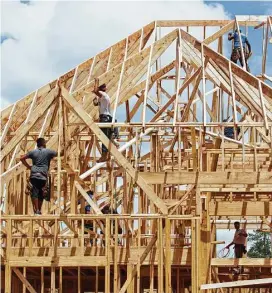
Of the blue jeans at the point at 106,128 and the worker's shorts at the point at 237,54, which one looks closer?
the blue jeans at the point at 106,128

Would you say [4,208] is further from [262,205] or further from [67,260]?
[262,205]

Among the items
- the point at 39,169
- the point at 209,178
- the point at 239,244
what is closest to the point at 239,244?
the point at 239,244

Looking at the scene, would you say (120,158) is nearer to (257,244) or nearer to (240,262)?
(240,262)

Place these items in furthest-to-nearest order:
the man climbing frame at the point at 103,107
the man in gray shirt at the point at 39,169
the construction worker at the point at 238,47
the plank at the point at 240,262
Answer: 1. the construction worker at the point at 238,47
2. the man climbing frame at the point at 103,107
3. the plank at the point at 240,262
4. the man in gray shirt at the point at 39,169

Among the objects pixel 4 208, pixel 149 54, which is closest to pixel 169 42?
pixel 149 54

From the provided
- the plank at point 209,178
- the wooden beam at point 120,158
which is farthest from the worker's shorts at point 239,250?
the wooden beam at point 120,158

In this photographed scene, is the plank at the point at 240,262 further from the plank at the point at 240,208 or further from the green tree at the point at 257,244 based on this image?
the green tree at the point at 257,244

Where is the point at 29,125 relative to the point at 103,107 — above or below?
below

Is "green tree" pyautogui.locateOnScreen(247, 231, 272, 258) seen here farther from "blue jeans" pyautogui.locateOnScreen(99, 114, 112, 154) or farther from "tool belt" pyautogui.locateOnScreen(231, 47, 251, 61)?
"blue jeans" pyautogui.locateOnScreen(99, 114, 112, 154)

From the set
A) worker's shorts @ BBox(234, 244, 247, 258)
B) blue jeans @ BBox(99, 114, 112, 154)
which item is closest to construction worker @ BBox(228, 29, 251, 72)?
worker's shorts @ BBox(234, 244, 247, 258)

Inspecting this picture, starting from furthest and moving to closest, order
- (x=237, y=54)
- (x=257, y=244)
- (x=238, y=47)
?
(x=257, y=244)
(x=237, y=54)
(x=238, y=47)

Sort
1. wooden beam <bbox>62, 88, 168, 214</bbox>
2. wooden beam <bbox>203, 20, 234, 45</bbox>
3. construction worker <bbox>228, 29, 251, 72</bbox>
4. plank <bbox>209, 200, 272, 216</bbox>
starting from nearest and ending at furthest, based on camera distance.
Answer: wooden beam <bbox>62, 88, 168, 214</bbox> < plank <bbox>209, 200, 272, 216</bbox> < wooden beam <bbox>203, 20, 234, 45</bbox> < construction worker <bbox>228, 29, 251, 72</bbox>

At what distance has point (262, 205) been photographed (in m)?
16.2

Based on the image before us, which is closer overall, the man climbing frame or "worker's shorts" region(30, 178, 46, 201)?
"worker's shorts" region(30, 178, 46, 201)
